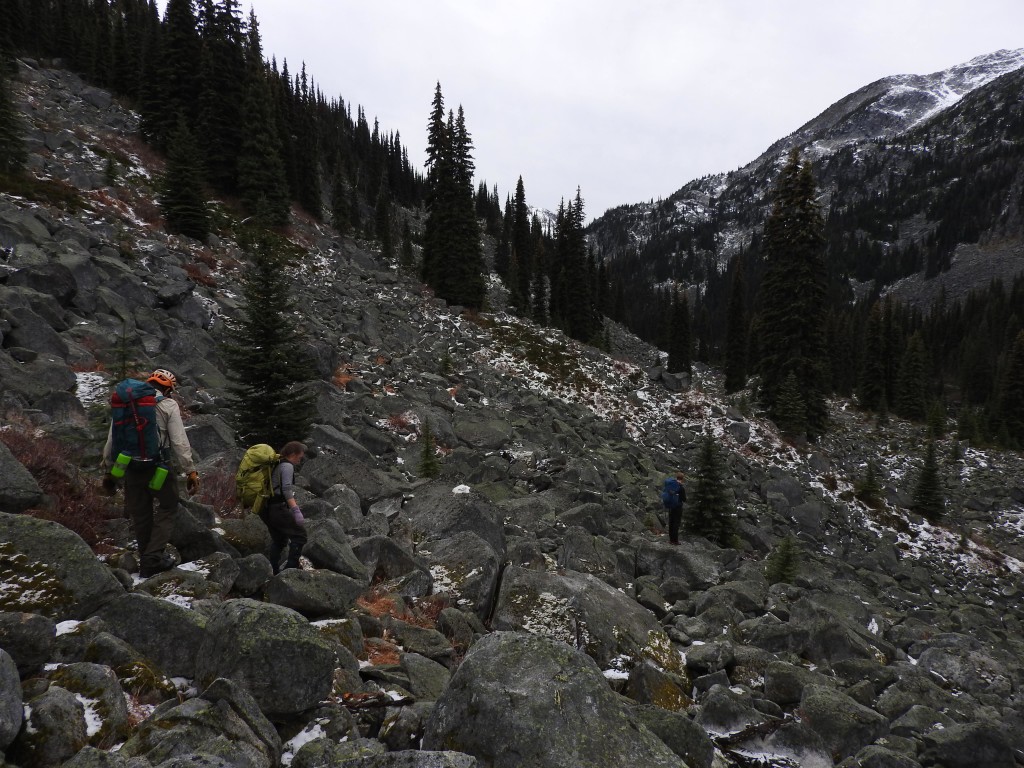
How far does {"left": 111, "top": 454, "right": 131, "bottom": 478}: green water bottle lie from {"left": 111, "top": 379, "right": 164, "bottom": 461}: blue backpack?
0.24 feet

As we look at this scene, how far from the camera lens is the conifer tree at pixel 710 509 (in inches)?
625

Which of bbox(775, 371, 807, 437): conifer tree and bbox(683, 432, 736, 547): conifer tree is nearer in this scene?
bbox(683, 432, 736, 547): conifer tree

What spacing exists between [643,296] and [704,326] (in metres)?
57.5

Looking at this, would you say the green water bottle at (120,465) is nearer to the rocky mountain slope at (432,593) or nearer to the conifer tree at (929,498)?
the rocky mountain slope at (432,593)

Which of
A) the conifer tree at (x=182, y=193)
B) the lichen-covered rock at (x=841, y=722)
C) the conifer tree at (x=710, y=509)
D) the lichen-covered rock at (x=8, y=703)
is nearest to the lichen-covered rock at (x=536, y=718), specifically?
the lichen-covered rock at (x=8, y=703)

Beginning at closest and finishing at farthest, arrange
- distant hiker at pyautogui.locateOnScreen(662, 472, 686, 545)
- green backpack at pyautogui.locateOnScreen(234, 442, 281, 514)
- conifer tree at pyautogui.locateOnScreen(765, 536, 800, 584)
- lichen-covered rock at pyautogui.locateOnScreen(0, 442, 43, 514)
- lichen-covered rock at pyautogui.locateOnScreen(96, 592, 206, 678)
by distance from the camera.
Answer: lichen-covered rock at pyautogui.locateOnScreen(96, 592, 206, 678) < lichen-covered rock at pyautogui.locateOnScreen(0, 442, 43, 514) < green backpack at pyautogui.locateOnScreen(234, 442, 281, 514) < conifer tree at pyautogui.locateOnScreen(765, 536, 800, 584) < distant hiker at pyautogui.locateOnScreen(662, 472, 686, 545)

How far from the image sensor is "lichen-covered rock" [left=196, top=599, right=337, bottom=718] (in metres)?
3.87

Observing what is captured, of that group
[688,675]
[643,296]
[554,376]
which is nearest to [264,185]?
[554,376]

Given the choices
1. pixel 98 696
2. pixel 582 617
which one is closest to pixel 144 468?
pixel 98 696

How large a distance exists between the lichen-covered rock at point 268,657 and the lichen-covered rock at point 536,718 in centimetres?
100

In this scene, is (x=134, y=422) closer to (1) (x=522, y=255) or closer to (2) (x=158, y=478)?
(2) (x=158, y=478)

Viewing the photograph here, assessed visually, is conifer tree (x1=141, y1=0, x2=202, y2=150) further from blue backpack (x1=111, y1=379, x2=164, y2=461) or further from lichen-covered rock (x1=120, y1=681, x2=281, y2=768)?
lichen-covered rock (x1=120, y1=681, x2=281, y2=768)

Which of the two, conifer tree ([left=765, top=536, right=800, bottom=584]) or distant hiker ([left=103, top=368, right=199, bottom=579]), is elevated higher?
distant hiker ([left=103, top=368, right=199, bottom=579])

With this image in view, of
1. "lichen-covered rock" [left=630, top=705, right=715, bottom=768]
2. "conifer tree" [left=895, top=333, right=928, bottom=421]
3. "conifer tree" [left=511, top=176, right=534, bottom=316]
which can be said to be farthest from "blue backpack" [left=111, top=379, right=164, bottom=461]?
"conifer tree" [left=895, top=333, right=928, bottom=421]
